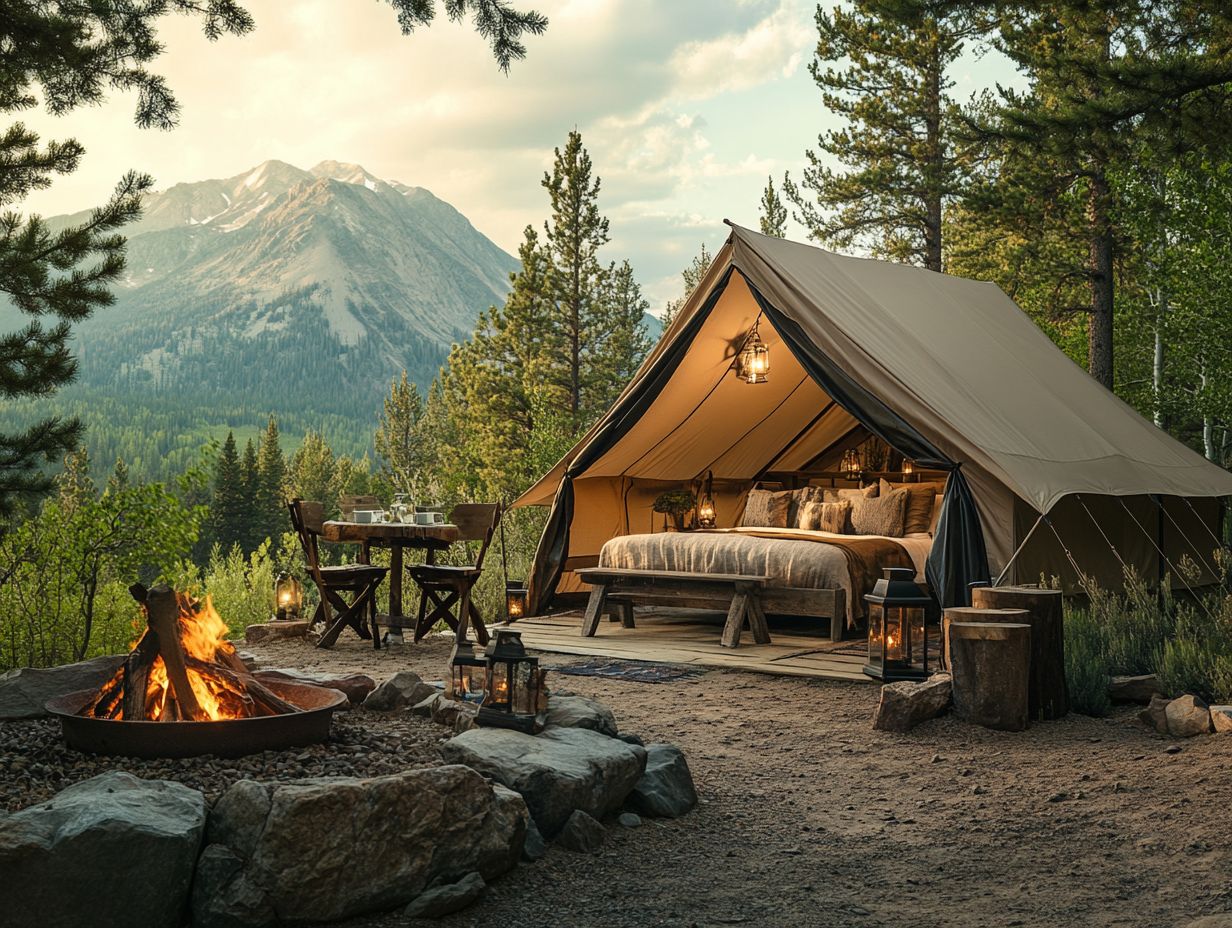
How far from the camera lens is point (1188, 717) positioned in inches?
182

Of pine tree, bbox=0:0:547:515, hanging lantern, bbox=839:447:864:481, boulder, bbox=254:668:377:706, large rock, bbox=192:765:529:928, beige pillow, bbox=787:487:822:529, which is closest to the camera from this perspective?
large rock, bbox=192:765:529:928

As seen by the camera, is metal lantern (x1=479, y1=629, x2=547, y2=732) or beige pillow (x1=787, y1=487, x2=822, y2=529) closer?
metal lantern (x1=479, y1=629, x2=547, y2=732)

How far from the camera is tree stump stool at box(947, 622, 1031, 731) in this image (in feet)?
15.9

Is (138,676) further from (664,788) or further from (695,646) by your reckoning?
(695,646)

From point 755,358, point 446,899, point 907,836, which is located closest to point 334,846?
point 446,899

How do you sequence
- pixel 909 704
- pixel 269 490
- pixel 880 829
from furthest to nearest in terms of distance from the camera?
pixel 269 490 < pixel 909 704 < pixel 880 829

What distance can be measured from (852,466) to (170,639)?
7.73 metres

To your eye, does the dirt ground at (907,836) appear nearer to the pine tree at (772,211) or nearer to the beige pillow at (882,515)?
the beige pillow at (882,515)

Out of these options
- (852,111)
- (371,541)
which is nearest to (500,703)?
(371,541)

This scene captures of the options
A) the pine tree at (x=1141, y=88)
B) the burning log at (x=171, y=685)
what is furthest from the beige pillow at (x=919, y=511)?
the burning log at (x=171, y=685)

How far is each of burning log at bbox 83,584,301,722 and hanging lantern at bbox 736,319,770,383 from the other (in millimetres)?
5501

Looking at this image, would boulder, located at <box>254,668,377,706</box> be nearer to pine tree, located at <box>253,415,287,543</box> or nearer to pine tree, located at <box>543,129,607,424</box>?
pine tree, located at <box>543,129,607,424</box>

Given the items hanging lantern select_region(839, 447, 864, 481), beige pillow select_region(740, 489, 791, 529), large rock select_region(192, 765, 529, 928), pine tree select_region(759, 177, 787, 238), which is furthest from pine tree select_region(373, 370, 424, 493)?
large rock select_region(192, 765, 529, 928)

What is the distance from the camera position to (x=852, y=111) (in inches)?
667
